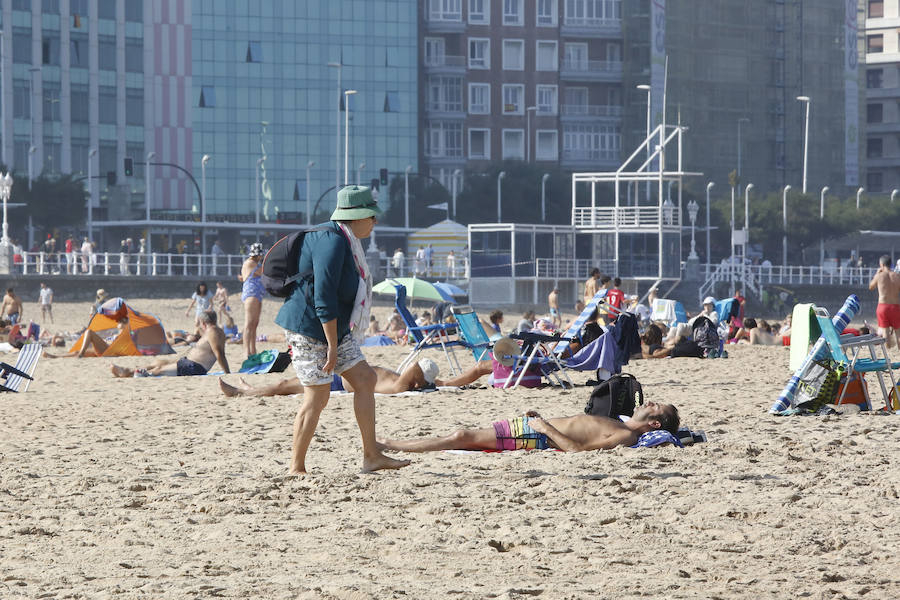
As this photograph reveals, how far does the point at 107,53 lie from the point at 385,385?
60004mm

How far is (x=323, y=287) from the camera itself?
19.3 ft

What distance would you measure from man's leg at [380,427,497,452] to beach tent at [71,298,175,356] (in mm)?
11210

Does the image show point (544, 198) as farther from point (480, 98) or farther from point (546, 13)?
point (546, 13)

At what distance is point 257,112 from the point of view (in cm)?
7106

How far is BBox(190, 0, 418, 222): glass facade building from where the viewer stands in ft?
229

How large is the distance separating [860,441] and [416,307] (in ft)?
96.0

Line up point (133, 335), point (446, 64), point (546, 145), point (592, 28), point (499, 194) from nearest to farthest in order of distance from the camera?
point (133, 335), point (499, 194), point (446, 64), point (592, 28), point (546, 145)

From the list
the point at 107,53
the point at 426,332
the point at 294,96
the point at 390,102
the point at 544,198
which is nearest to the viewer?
the point at 426,332

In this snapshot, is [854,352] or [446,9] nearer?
[854,352]

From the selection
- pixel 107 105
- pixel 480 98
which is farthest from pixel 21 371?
pixel 480 98

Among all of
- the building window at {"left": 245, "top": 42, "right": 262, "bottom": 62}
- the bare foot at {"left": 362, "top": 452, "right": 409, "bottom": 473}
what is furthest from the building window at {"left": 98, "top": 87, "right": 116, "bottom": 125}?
the bare foot at {"left": 362, "top": 452, "right": 409, "bottom": 473}

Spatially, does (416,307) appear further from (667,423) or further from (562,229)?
(667,423)

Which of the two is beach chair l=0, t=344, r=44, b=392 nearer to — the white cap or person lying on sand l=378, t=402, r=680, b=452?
the white cap

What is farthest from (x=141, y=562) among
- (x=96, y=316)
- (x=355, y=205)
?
(x=96, y=316)
